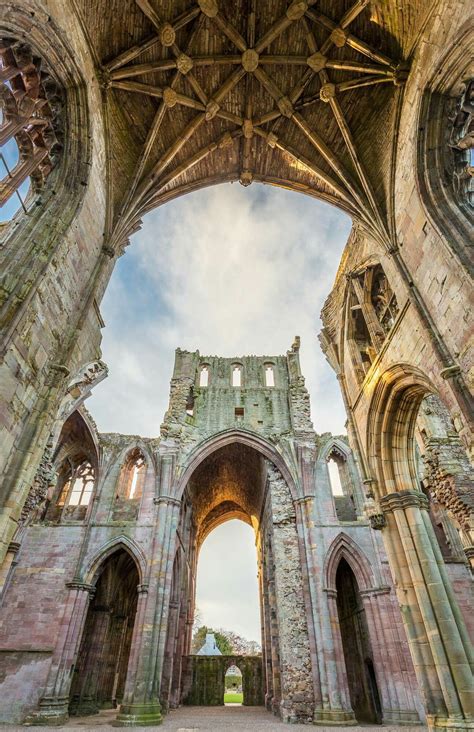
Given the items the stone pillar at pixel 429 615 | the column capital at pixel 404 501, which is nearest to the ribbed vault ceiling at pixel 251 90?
the column capital at pixel 404 501

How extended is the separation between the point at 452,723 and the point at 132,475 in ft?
47.0

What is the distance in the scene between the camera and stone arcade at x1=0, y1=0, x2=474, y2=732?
557cm

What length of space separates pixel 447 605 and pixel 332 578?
8123 millimetres

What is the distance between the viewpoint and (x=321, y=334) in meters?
11.9

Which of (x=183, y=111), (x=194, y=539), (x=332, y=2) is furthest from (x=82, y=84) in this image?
(x=194, y=539)

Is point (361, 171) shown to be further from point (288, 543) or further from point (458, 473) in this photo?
point (288, 543)

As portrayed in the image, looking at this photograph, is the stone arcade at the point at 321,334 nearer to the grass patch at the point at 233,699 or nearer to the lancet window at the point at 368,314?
the lancet window at the point at 368,314

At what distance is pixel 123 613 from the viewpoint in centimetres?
1767

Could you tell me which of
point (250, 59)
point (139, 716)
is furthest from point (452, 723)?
point (250, 59)

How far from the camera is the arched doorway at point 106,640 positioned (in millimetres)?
14180

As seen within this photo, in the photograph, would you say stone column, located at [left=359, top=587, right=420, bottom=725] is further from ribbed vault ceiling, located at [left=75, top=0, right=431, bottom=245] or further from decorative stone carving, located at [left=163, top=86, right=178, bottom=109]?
decorative stone carving, located at [left=163, top=86, right=178, bottom=109]

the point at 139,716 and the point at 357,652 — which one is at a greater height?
the point at 357,652

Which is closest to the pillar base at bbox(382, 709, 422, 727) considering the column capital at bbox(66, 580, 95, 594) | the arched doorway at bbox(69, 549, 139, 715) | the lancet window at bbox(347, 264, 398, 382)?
the arched doorway at bbox(69, 549, 139, 715)

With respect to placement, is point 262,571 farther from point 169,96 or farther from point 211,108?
point 169,96
